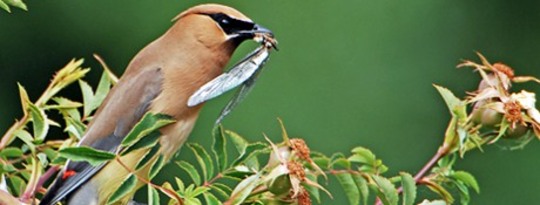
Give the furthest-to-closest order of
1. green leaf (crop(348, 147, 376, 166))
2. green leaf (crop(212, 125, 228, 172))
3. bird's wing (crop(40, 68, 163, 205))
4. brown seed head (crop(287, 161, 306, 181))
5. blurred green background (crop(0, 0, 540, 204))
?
blurred green background (crop(0, 0, 540, 204)) < bird's wing (crop(40, 68, 163, 205)) < green leaf (crop(348, 147, 376, 166)) < green leaf (crop(212, 125, 228, 172)) < brown seed head (crop(287, 161, 306, 181))

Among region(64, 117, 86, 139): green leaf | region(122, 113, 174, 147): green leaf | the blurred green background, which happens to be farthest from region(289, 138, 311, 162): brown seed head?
the blurred green background

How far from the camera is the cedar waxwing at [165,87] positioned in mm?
2828

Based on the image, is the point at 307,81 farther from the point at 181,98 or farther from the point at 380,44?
the point at 181,98

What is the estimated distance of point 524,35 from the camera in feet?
25.6

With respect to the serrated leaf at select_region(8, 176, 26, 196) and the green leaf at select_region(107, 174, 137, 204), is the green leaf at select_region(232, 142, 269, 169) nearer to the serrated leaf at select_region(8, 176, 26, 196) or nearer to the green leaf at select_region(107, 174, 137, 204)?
the green leaf at select_region(107, 174, 137, 204)

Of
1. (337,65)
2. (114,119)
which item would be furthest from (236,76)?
(337,65)

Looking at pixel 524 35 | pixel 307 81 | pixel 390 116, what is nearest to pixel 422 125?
pixel 390 116

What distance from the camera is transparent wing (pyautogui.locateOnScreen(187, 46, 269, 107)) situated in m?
2.52

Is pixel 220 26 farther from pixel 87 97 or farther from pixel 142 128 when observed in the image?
pixel 142 128

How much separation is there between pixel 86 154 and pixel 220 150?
29 cm

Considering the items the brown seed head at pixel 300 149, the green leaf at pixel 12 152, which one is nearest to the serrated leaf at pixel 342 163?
the brown seed head at pixel 300 149

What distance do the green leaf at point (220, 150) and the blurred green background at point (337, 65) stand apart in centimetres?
309

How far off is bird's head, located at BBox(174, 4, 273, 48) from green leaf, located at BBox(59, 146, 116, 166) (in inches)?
20.5

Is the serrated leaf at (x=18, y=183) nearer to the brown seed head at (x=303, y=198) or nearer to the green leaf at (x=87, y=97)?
the green leaf at (x=87, y=97)
